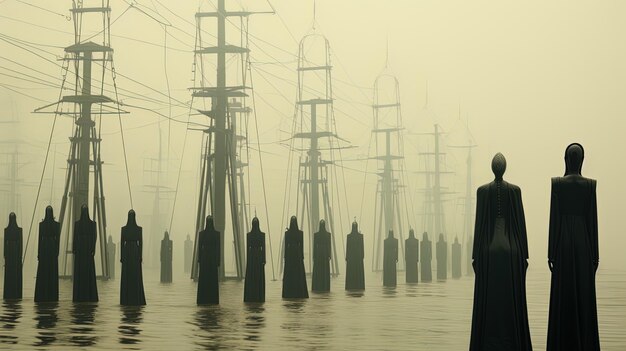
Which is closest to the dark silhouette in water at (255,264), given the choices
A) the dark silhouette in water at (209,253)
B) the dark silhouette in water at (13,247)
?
the dark silhouette in water at (209,253)

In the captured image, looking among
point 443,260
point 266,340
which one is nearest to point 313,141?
point 443,260

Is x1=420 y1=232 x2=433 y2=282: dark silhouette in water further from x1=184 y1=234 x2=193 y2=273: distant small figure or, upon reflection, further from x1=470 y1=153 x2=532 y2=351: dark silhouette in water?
x1=470 y1=153 x2=532 y2=351: dark silhouette in water

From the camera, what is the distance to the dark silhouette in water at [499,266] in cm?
1533

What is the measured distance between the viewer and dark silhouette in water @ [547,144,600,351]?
15891mm

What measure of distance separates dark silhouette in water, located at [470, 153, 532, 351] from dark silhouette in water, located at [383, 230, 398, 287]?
25348 mm

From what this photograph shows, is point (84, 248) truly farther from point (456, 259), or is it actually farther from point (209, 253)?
point (456, 259)

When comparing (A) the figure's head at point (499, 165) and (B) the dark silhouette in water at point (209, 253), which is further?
(B) the dark silhouette in water at point (209, 253)

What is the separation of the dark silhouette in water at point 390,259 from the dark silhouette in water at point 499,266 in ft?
83.2

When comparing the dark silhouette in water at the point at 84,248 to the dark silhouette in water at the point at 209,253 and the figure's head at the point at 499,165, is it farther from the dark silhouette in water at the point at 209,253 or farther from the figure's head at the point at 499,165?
the figure's head at the point at 499,165

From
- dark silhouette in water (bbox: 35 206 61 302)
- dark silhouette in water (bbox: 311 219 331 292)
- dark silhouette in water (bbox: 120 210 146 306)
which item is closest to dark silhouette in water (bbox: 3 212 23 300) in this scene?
dark silhouette in water (bbox: 35 206 61 302)

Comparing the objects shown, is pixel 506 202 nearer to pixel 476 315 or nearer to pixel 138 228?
pixel 476 315

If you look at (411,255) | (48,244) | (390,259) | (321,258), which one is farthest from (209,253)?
(411,255)

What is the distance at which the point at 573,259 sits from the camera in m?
16.0

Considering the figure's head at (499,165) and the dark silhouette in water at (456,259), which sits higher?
the figure's head at (499,165)
